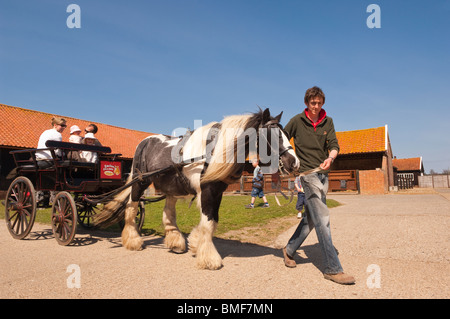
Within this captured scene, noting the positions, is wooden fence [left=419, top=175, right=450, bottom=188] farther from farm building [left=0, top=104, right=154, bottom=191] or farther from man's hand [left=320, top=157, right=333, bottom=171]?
man's hand [left=320, top=157, right=333, bottom=171]

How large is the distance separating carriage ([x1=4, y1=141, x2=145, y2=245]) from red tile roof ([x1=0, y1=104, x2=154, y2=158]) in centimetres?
1253

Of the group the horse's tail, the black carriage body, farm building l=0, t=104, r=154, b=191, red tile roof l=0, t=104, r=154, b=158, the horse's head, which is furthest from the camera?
red tile roof l=0, t=104, r=154, b=158

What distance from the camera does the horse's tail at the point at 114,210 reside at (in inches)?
224

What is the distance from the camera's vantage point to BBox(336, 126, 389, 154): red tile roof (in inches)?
1005

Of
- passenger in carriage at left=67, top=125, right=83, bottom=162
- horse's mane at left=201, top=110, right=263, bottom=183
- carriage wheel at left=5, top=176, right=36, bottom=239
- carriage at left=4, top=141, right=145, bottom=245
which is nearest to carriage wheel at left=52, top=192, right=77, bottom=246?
carriage at left=4, top=141, right=145, bottom=245

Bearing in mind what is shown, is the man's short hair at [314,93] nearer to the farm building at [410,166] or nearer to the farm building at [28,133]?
the farm building at [28,133]

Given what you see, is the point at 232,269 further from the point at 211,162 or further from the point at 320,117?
the point at 320,117

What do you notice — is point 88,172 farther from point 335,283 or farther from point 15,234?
point 335,283

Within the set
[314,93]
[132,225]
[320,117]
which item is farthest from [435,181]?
[132,225]

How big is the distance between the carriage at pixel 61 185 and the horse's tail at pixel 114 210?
0.19 m

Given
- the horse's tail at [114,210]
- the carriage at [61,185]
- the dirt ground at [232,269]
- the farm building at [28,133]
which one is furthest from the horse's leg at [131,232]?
the farm building at [28,133]
